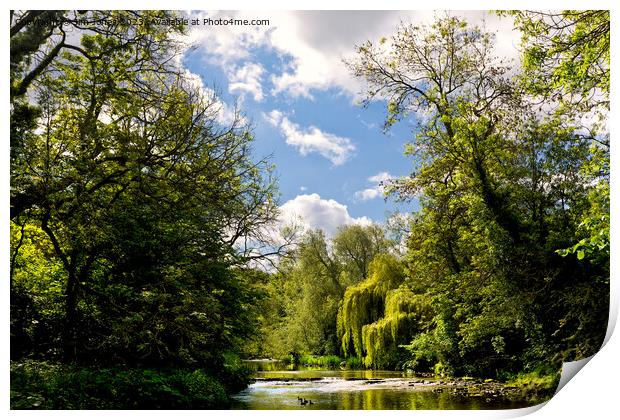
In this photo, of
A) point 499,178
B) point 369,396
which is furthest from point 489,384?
point 499,178

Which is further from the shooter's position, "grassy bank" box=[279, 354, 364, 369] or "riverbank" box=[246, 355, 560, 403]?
"grassy bank" box=[279, 354, 364, 369]

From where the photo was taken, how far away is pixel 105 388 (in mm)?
7023

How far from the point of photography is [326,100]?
8.93m

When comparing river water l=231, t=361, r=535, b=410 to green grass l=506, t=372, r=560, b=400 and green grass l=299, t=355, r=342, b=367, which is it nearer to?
green grass l=506, t=372, r=560, b=400

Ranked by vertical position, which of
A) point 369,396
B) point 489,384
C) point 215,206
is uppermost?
point 215,206

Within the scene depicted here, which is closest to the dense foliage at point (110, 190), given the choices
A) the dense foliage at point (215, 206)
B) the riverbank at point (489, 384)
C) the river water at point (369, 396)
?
the dense foliage at point (215, 206)

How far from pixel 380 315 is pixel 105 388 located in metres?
11.0

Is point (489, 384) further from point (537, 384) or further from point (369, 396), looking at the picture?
point (369, 396)

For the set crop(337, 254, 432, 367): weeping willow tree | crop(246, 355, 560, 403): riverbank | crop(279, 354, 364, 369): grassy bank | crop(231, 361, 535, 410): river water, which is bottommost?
crop(231, 361, 535, 410): river water

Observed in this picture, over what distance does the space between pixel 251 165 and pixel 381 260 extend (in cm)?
931

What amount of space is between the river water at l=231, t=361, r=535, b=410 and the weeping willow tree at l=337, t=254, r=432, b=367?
208 centimetres

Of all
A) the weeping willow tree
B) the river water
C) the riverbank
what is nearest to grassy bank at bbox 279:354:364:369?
the weeping willow tree

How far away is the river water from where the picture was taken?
869cm
